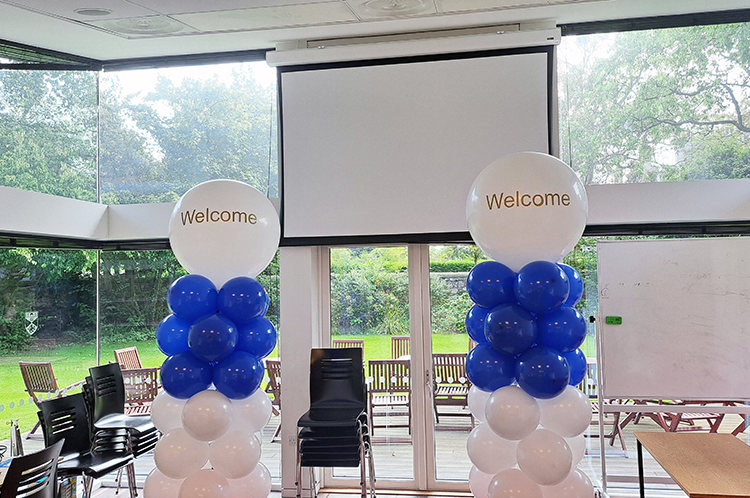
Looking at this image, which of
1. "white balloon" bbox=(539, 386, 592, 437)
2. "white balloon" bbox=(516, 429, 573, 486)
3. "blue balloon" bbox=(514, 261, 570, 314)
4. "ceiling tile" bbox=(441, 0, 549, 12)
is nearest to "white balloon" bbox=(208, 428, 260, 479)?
"white balloon" bbox=(516, 429, 573, 486)

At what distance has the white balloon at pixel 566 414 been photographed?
8.75 feet

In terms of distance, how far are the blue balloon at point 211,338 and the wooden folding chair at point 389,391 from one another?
2.13 m

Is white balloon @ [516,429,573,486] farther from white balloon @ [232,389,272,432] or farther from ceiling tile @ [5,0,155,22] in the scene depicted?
ceiling tile @ [5,0,155,22]

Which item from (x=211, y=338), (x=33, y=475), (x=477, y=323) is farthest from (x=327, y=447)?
(x=33, y=475)

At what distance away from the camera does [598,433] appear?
459 centimetres

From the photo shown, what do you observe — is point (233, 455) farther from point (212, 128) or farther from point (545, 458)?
point (212, 128)

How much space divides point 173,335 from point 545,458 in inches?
79.2

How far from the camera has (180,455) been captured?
9.90 feet

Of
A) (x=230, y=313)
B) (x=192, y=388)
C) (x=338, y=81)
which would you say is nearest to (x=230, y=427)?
(x=192, y=388)

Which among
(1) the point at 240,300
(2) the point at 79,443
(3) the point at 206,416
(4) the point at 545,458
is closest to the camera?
(4) the point at 545,458

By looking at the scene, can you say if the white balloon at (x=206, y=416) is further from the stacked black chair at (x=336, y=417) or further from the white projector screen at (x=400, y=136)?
the white projector screen at (x=400, y=136)

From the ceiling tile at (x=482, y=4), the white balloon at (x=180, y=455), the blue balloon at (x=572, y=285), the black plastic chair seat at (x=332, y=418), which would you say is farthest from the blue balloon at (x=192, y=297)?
the ceiling tile at (x=482, y=4)

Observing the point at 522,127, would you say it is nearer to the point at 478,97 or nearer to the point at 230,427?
the point at 478,97

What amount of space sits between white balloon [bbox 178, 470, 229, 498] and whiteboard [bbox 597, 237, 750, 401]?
2765 millimetres
